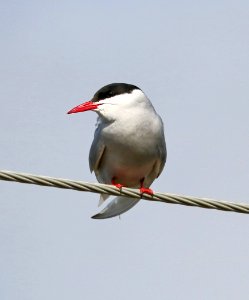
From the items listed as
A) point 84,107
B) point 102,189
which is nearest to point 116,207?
point 84,107

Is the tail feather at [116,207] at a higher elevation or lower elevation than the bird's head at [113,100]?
lower

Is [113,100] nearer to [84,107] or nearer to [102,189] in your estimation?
[84,107]

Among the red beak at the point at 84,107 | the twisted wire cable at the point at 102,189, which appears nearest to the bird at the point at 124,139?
the red beak at the point at 84,107

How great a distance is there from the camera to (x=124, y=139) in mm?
6391

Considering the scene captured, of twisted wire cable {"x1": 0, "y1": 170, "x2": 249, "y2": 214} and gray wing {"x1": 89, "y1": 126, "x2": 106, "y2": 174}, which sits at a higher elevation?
gray wing {"x1": 89, "y1": 126, "x2": 106, "y2": 174}

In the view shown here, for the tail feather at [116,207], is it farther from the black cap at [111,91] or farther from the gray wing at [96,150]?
the black cap at [111,91]

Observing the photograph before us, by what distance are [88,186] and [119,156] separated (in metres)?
1.85

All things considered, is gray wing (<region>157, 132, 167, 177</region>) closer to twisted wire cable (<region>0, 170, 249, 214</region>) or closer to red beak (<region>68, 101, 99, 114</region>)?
red beak (<region>68, 101, 99, 114</region>)

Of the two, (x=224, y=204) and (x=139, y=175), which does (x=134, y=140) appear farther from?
(x=224, y=204)

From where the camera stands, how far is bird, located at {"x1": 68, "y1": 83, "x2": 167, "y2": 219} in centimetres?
641

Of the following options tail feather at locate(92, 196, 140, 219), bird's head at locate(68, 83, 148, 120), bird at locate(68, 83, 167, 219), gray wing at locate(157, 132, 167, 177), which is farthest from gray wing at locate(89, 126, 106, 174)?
gray wing at locate(157, 132, 167, 177)

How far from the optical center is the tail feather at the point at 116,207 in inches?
254

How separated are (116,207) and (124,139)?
22.6 inches

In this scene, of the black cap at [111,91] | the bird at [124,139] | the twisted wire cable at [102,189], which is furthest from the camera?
the black cap at [111,91]
